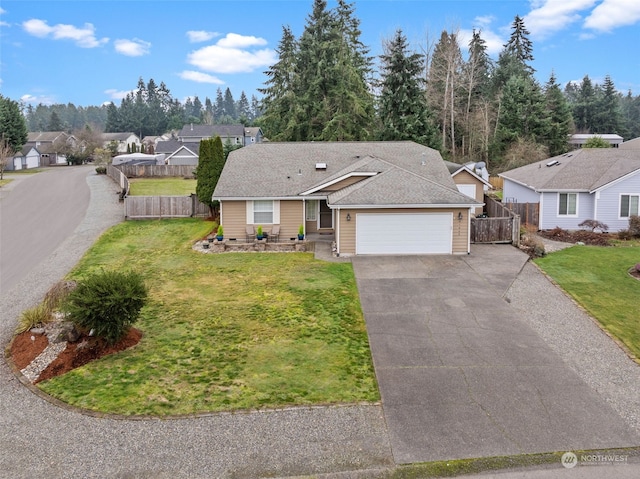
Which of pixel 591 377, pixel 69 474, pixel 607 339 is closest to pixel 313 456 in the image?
pixel 69 474

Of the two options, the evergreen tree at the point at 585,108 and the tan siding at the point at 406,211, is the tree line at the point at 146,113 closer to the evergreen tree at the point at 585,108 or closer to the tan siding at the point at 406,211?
the evergreen tree at the point at 585,108

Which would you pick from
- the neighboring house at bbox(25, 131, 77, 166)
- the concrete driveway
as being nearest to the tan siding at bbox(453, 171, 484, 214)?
the concrete driveway

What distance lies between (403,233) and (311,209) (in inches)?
200

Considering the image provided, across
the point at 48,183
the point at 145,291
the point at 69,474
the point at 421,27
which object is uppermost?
the point at 421,27

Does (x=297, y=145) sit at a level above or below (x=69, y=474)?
above

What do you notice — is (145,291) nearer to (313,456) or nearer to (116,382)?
(116,382)

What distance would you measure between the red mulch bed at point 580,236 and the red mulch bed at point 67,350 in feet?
62.1

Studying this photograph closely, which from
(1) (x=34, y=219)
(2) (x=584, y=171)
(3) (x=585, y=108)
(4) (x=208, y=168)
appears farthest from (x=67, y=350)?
(3) (x=585, y=108)

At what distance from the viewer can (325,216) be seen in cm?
2291

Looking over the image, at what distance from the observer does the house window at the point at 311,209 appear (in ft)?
74.4

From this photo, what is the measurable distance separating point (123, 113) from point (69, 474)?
365 ft

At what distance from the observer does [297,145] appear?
87.7ft

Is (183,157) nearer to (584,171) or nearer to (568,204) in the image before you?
(584,171)

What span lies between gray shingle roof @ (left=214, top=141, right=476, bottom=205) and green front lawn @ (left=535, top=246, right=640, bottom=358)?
172 inches
